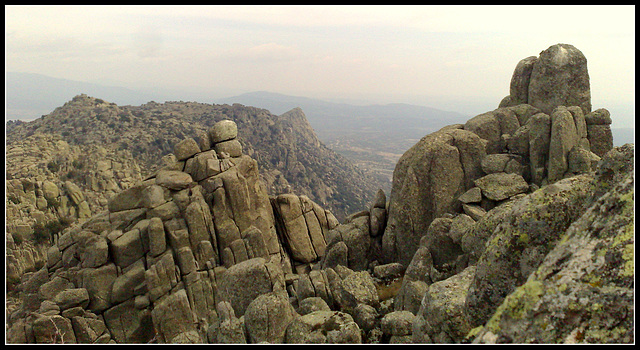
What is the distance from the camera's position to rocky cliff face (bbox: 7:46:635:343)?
7086 millimetres

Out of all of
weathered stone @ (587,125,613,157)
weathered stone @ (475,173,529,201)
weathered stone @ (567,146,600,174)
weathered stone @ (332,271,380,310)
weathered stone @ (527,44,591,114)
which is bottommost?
weathered stone @ (332,271,380,310)

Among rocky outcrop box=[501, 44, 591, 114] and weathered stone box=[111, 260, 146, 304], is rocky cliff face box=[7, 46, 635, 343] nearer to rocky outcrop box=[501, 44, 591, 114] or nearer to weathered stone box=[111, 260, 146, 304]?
weathered stone box=[111, 260, 146, 304]

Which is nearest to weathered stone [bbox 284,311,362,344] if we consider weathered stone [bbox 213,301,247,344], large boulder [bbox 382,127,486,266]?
weathered stone [bbox 213,301,247,344]

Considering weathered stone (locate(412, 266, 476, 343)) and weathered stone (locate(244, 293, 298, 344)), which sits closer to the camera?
weathered stone (locate(412, 266, 476, 343))

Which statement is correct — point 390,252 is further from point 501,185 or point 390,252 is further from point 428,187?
point 501,185

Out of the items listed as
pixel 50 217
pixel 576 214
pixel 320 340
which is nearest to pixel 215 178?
pixel 320 340

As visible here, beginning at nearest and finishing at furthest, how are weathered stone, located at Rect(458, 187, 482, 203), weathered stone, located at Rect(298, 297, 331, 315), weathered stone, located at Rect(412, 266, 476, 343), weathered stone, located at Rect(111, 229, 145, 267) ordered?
weathered stone, located at Rect(412, 266, 476, 343) → weathered stone, located at Rect(298, 297, 331, 315) → weathered stone, located at Rect(458, 187, 482, 203) → weathered stone, located at Rect(111, 229, 145, 267)

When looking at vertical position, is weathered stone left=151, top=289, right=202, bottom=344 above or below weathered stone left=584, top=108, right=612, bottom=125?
below

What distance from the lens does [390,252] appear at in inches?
1337

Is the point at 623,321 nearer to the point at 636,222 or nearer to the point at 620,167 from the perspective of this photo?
the point at 636,222

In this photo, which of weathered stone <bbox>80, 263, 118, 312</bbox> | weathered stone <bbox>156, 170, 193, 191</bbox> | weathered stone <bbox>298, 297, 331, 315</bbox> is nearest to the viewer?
weathered stone <bbox>298, 297, 331, 315</bbox>

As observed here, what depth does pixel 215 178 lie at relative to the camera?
4475 cm

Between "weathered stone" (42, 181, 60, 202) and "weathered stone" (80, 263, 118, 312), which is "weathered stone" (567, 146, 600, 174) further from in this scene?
"weathered stone" (42, 181, 60, 202)
